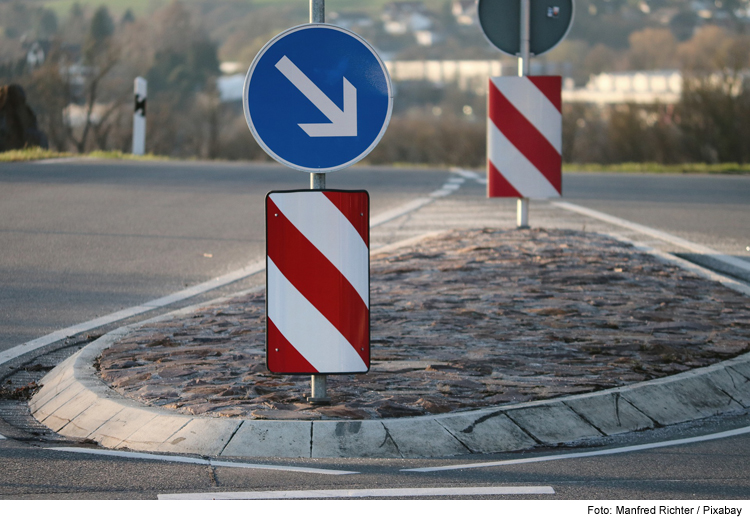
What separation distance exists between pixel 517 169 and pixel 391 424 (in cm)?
490

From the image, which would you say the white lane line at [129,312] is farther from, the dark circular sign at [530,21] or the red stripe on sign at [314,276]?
the dark circular sign at [530,21]

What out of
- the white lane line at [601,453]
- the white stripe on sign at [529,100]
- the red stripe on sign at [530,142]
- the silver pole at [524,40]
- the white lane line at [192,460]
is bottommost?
the white lane line at [601,453]

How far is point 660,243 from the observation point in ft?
35.9

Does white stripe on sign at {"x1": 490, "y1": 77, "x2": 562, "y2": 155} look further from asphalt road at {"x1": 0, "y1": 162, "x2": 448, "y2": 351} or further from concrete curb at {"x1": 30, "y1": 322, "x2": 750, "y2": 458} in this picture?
concrete curb at {"x1": 30, "y1": 322, "x2": 750, "y2": 458}

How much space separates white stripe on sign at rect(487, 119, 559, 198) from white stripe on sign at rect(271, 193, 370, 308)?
4.62 m

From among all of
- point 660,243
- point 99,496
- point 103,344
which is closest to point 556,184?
point 660,243

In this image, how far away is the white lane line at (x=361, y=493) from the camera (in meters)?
4.11

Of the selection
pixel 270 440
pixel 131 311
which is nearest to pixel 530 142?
pixel 131 311

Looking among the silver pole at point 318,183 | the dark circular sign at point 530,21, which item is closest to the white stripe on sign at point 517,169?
the dark circular sign at point 530,21

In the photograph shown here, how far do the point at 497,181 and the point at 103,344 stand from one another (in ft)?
13.4

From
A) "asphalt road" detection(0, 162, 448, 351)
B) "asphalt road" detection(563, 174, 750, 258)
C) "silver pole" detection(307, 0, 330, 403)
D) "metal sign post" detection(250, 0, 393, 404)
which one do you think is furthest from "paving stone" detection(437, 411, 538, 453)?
"asphalt road" detection(563, 174, 750, 258)

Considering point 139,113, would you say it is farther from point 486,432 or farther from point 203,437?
point 486,432

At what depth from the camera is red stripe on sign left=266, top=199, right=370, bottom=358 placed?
5.08m

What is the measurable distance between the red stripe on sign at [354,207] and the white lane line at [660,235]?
544cm
